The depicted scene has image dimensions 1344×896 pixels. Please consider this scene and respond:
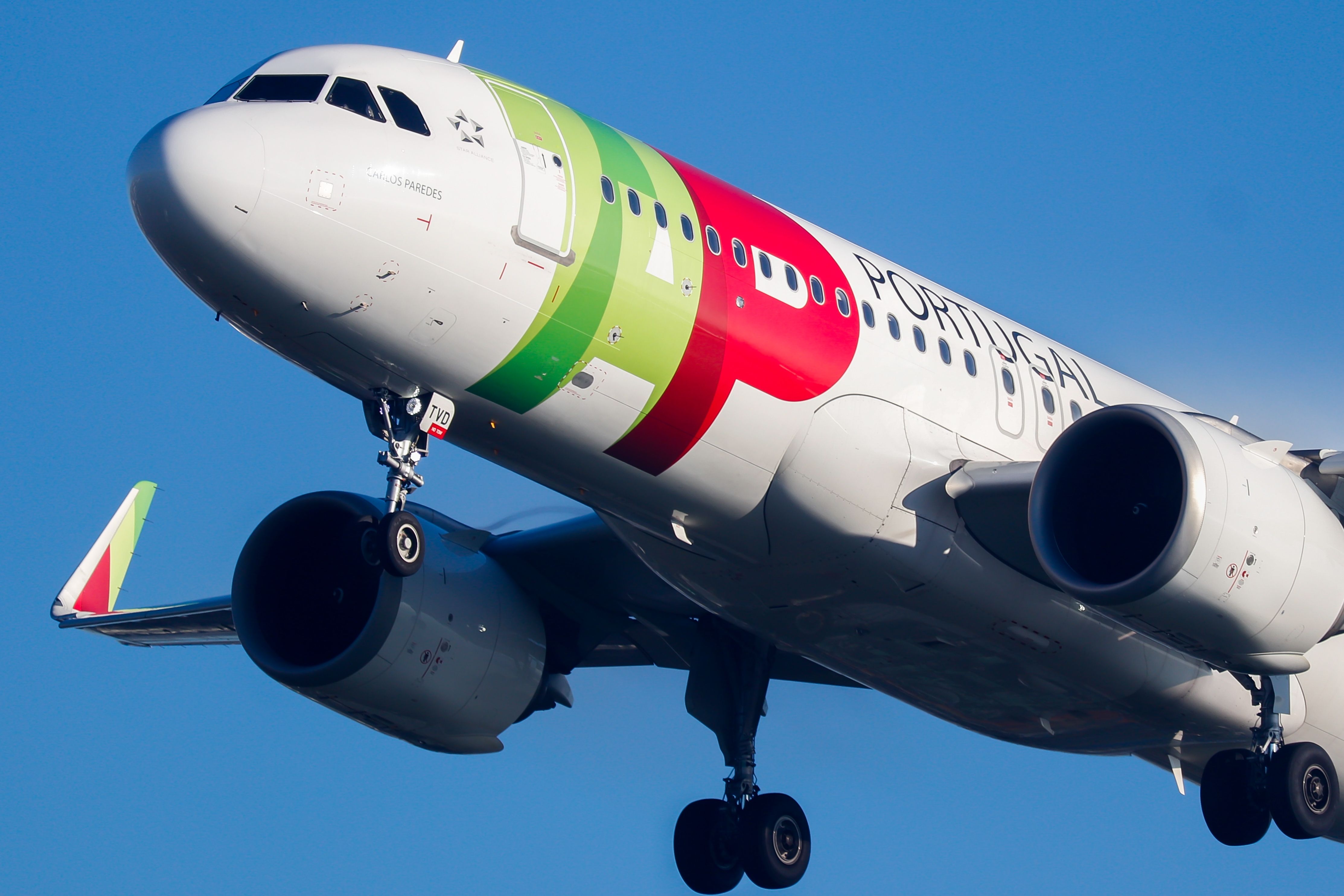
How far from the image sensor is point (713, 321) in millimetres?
15977

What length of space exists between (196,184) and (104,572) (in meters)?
11.7

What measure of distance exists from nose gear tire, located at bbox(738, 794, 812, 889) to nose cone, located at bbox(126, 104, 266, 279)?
35.9 ft

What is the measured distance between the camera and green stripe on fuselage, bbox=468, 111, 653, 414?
1509 cm

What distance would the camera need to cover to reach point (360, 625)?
2011 cm

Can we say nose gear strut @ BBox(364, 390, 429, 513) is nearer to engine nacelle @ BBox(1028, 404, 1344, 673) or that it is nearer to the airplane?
the airplane

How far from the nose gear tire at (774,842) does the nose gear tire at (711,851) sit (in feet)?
0.57

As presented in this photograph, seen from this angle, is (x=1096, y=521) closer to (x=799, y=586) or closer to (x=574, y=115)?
(x=799, y=586)

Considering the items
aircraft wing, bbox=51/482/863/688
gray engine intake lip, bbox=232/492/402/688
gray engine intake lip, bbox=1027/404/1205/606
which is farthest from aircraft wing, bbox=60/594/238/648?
gray engine intake lip, bbox=1027/404/1205/606

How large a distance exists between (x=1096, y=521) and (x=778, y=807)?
6868 millimetres

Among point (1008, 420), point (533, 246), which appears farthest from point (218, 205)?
point (1008, 420)

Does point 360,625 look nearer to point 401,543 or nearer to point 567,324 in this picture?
point 401,543

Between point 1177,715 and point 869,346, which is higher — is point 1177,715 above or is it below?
below

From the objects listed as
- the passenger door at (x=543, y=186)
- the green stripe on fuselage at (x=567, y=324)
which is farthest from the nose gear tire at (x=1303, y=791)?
the passenger door at (x=543, y=186)

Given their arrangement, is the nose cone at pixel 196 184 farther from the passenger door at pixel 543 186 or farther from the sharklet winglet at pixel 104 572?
the sharklet winglet at pixel 104 572
